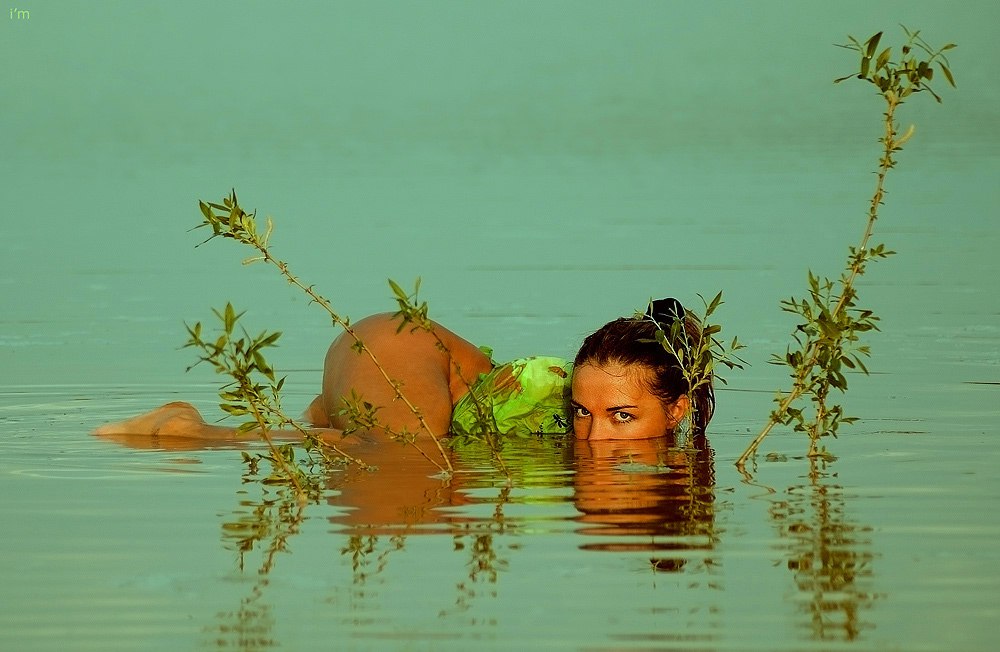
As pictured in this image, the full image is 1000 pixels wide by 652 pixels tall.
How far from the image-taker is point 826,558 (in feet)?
17.8

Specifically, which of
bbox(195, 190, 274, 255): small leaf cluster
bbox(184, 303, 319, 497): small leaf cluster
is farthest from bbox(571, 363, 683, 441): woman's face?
bbox(195, 190, 274, 255): small leaf cluster

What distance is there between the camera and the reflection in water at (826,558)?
15.6 feet

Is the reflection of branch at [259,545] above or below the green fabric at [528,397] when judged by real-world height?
below

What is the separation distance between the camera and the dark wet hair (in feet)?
26.2

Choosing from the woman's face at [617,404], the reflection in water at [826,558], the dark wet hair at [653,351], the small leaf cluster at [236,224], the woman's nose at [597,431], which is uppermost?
the small leaf cluster at [236,224]

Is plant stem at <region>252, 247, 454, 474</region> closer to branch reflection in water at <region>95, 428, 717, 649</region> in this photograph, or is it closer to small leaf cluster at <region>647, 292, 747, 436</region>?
branch reflection in water at <region>95, 428, 717, 649</region>

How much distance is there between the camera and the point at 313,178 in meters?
27.3

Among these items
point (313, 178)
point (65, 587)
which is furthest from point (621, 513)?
point (313, 178)

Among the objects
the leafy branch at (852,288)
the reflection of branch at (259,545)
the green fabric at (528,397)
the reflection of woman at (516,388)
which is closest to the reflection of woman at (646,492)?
the reflection of woman at (516,388)

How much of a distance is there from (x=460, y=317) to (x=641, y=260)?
364 centimetres

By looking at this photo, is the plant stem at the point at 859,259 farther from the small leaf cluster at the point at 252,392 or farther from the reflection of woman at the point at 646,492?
the small leaf cluster at the point at 252,392

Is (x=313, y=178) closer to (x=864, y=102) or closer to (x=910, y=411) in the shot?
(x=910, y=411)

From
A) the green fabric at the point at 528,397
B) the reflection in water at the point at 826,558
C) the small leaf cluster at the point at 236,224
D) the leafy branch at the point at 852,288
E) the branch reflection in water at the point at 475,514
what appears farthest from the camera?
the green fabric at the point at 528,397

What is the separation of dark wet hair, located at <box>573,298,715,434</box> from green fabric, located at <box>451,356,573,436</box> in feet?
1.79
